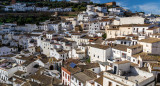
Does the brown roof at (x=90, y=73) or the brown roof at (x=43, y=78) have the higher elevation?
the brown roof at (x=90, y=73)

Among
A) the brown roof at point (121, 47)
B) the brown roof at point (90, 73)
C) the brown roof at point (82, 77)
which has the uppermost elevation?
the brown roof at point (121, 47)

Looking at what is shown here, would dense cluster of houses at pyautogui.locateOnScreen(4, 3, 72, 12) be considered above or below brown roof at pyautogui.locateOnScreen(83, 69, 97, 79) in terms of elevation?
above

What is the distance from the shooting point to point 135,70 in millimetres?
15219

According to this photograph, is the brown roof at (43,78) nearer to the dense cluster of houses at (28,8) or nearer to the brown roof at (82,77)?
the brown roof at (82,77)

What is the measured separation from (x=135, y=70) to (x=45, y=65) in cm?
1590

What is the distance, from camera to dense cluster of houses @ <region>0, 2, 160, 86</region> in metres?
15.2

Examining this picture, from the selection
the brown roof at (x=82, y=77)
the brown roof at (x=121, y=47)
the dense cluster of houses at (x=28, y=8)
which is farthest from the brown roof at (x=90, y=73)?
the dense cluster of houses at (x=28, y=8)

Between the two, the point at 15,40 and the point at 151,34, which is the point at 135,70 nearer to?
the point at 151,34

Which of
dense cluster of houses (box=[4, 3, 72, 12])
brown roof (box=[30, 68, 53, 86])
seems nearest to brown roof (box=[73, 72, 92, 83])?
brown roof (box=[30, 68, 53, 86])

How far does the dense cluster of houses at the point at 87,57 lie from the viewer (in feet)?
50.0

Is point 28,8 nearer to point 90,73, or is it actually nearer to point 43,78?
point 43,78

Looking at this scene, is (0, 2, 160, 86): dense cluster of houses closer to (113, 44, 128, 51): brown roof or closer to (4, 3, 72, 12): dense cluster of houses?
(113, 44, 128, 51): brown roof

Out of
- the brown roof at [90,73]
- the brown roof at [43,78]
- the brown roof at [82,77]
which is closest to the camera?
the brown roof at [82,77]

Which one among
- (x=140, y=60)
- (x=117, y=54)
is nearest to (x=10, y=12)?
(x=117, y=54)
